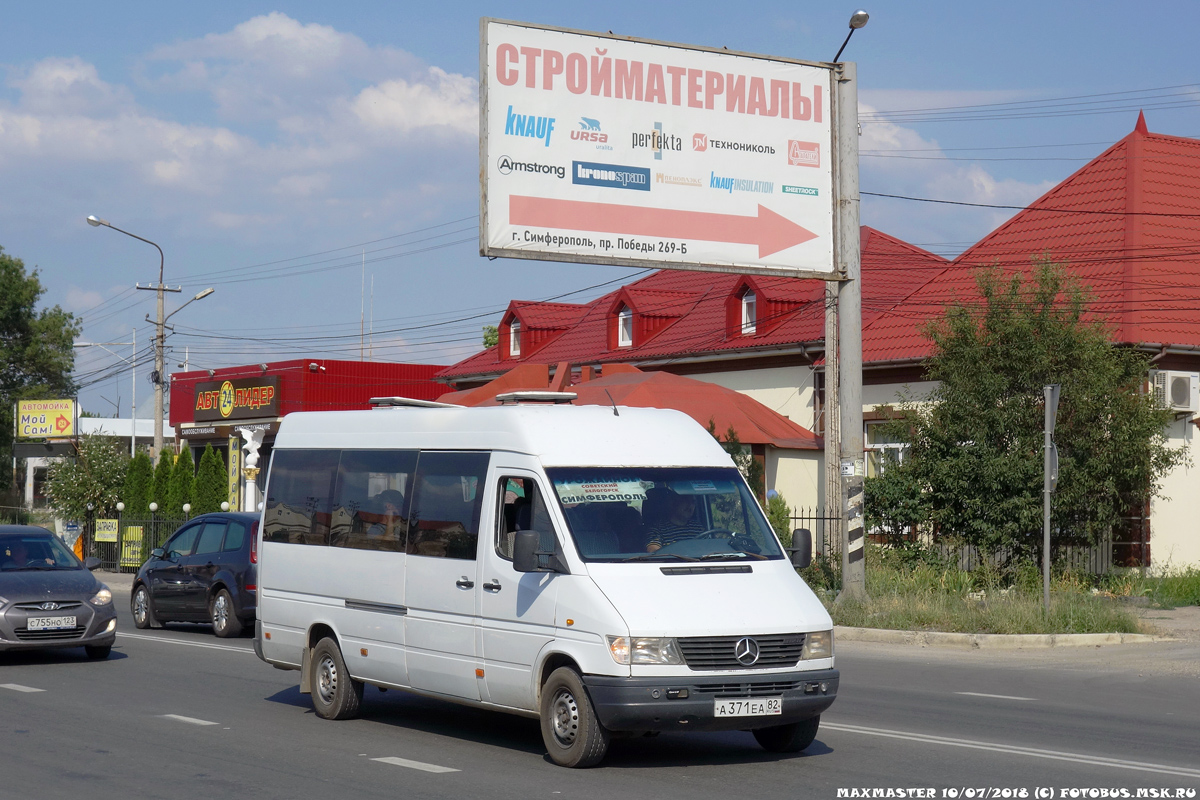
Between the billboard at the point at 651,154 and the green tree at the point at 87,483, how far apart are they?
24.9 m

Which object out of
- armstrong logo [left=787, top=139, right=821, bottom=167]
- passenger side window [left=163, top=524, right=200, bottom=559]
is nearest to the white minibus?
passenger side window [left=163, top=524, right=200, bottom=559]

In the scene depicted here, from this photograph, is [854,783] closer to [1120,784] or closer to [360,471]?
[1120,784]

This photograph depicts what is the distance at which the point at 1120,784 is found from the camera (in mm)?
8078

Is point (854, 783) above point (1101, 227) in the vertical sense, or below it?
below

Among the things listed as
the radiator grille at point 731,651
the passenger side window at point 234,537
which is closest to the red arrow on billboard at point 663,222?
the passenger side window at point 234,537

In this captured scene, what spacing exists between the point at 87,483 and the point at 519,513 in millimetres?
34109

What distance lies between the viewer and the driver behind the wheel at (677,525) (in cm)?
897

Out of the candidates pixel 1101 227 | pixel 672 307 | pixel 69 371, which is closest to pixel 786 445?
pixel 1101 227

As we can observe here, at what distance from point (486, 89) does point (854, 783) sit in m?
13.8

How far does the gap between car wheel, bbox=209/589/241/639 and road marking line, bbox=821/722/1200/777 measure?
33.7 ft

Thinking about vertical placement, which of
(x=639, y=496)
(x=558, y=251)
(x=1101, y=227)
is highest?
(x=1101, y=227)

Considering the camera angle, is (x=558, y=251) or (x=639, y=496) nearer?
(x=639, y=496)

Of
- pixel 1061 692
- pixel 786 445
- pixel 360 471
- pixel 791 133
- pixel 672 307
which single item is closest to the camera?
pixel 360 471

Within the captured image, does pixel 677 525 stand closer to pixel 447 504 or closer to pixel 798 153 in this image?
pixel 447 504
